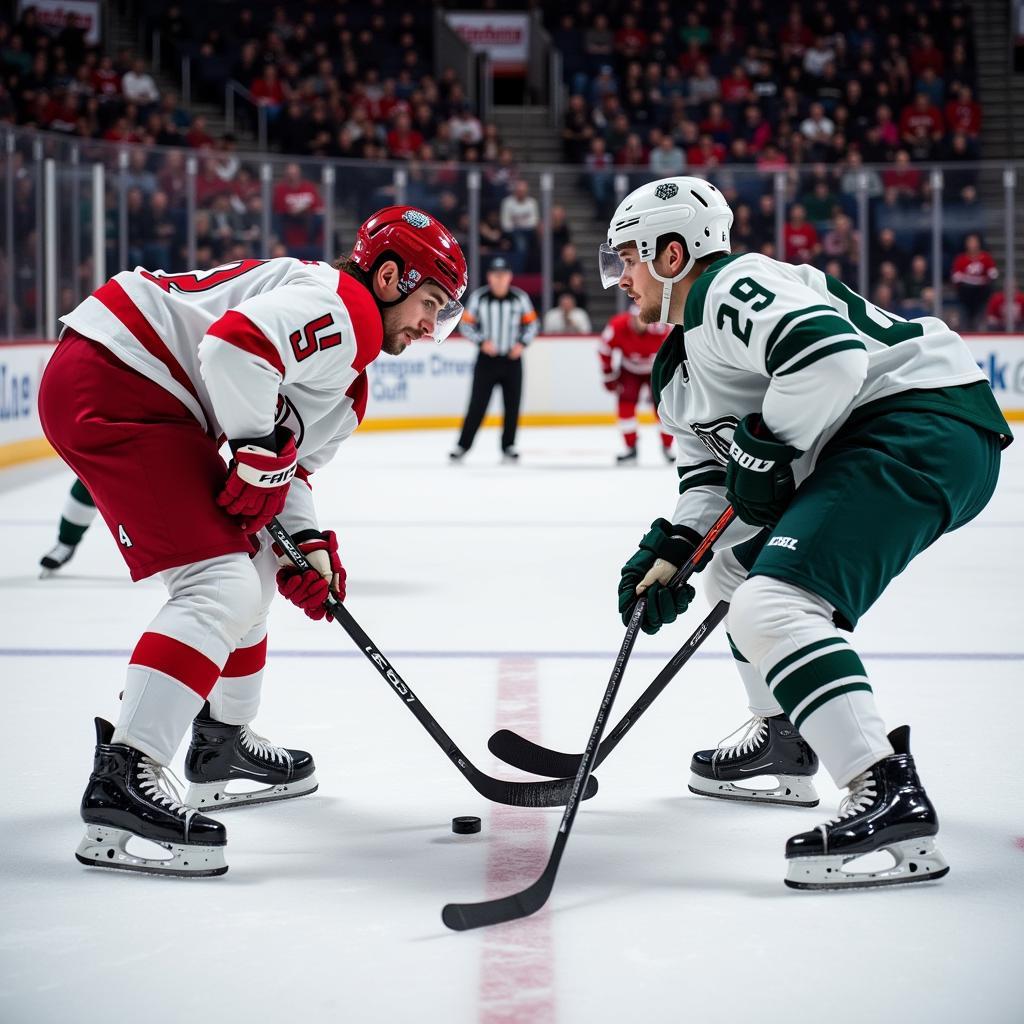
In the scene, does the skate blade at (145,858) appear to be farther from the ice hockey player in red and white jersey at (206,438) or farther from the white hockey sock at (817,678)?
the white hockey sock at (817,678)

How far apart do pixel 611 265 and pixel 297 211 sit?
9333mm

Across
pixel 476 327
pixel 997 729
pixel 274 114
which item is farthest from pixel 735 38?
pixel 997 729

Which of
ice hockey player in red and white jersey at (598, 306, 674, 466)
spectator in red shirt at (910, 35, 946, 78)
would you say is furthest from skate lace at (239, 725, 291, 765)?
spectator in red shirt at (910, 35, 946, 78)

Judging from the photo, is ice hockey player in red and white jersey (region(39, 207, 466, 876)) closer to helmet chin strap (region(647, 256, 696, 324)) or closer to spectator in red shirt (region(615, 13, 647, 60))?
helmet chin strap (region(647, 256, 696, 324))

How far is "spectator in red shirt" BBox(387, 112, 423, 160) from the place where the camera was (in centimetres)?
1359

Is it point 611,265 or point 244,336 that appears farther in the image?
point 611,265

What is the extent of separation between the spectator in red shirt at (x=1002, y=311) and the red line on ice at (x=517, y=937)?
948 cm

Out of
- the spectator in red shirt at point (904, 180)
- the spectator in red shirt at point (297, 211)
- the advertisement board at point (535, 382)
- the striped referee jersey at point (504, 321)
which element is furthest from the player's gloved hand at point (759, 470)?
the spectator in red shirt at point (904, 180)

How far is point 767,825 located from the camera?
7.38ft

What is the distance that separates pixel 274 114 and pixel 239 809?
12357mm

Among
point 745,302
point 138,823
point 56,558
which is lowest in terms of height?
point 56,558

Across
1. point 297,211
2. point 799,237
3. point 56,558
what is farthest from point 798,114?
point 56,558

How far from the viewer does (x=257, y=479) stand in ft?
6.66

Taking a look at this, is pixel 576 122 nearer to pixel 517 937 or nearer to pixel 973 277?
pixel 973 277
